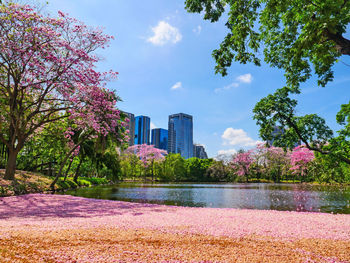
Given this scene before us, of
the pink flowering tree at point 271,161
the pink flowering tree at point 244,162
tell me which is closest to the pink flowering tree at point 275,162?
the pink flowering tree at point 271,161

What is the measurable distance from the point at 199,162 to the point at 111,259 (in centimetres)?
7836

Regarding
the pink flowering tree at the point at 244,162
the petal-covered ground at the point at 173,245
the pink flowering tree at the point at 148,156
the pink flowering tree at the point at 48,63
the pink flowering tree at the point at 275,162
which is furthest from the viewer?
the pink flowering tree at the point at 148,156

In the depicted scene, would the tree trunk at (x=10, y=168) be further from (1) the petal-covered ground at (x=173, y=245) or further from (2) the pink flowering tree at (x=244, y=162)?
(2) the pink flowering tree at (x=244, y=162)

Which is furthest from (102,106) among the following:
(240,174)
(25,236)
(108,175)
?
(240,174)

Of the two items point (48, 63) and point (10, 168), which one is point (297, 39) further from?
point (10, 168)

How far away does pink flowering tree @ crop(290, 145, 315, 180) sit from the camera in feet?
171

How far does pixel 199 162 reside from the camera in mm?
82000

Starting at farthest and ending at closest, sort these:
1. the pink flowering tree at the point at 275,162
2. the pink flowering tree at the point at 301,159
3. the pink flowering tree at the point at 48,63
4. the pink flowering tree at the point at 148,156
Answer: the pink flowering tree at the point at 148,156 < the pink flowering tree at the point at 275,162 < the pink flowering tree at the point at 301,159 < the pink flowering tree at the point at 48,63

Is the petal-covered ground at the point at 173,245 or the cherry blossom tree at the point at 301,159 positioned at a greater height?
the cherry blossom tree at the point at 301,159

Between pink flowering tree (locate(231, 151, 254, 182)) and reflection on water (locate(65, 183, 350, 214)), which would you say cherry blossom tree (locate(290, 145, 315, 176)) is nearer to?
pink flowering tree (locate(231, 151, 254, 182))

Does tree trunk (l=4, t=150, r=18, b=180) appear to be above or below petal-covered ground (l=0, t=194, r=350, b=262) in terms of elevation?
above

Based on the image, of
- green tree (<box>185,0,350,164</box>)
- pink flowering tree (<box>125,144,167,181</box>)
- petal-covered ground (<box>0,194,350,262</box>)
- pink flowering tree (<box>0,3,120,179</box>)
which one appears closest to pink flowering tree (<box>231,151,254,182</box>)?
pink flowering tree (<box>125,144,167,181</box>)

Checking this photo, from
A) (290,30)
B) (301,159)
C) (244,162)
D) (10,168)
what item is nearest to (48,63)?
(10,168)

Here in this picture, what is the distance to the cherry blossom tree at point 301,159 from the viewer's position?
5200cm
